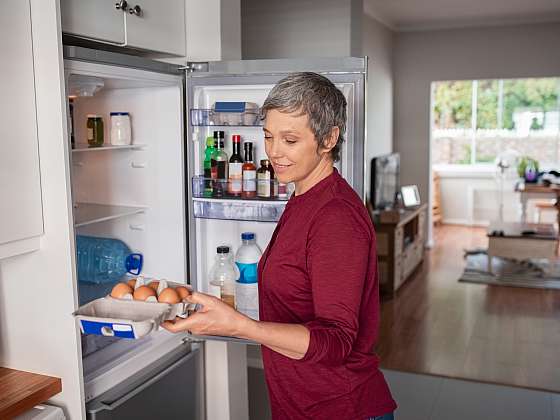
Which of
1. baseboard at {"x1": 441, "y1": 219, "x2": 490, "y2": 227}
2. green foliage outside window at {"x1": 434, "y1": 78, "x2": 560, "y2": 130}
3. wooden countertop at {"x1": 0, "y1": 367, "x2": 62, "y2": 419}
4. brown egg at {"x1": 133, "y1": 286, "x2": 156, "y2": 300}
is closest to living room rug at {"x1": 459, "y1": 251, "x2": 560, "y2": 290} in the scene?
baseboard at {"x1": 441, "y1": 219, "x2": 490, "y2": 227}

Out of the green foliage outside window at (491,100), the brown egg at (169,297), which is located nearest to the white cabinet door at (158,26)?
the brown egg at (169,297)

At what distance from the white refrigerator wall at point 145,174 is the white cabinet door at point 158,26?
15 centimetres

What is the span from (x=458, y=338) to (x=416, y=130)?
3778mm

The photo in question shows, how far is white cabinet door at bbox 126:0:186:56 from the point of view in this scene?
1.97m

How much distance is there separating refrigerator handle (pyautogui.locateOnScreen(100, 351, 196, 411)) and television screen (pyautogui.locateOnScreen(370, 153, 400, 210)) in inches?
153

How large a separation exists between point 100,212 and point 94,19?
28.5 inches

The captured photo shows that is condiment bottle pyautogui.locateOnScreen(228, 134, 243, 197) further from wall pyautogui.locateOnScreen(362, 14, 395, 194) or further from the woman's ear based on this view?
wall pyautogui.locateOnScreen(362, 14, 395, 194)

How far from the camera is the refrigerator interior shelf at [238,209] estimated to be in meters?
2.08

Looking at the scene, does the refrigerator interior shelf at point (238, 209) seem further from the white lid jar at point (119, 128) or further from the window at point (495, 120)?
the window at point (495, 120)

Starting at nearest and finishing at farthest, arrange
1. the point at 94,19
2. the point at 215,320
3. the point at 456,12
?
the point at 215,320, the point at 94,19, the point at 456,12

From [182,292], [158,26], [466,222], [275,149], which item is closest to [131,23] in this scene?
[158,26]

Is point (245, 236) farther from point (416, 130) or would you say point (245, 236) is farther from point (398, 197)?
point (416, 130)

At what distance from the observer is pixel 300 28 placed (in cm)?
382

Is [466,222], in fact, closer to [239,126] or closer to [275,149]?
[239,126]
